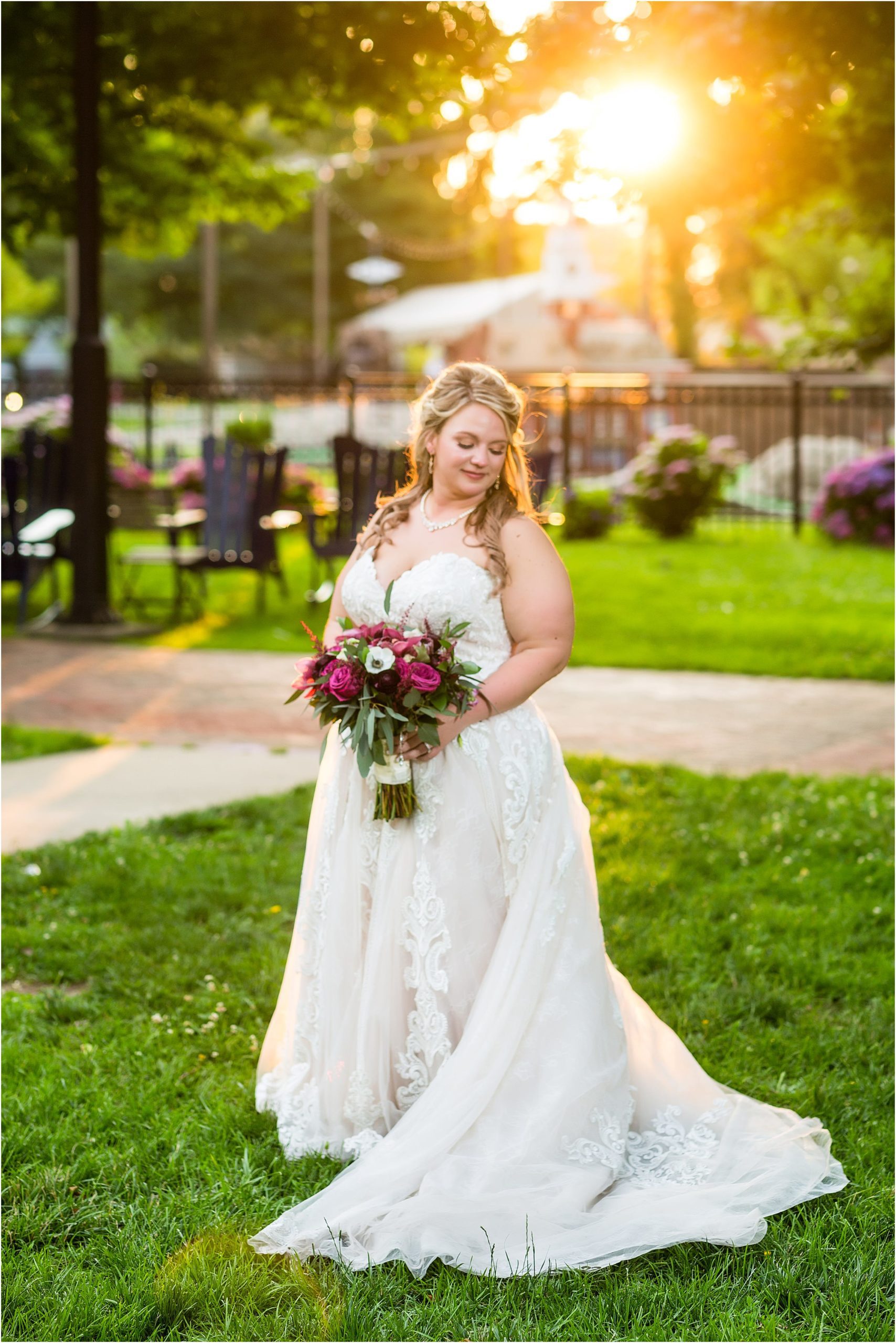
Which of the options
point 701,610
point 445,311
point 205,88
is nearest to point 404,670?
point 701,610

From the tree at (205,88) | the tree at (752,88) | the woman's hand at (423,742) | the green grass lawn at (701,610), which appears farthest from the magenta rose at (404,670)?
the tree at (205,88)

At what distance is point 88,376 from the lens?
37.6ft

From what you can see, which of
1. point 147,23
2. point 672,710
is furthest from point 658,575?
point 147,23

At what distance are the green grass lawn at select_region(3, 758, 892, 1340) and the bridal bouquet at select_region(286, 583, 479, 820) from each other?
1.12 meters

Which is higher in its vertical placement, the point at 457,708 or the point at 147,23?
the point at 147,23

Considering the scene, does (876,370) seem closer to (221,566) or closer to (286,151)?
(221,566)

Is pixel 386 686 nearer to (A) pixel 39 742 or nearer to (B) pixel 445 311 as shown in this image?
(A) pixel 39 742

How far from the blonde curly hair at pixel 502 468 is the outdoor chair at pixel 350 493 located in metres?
8.15

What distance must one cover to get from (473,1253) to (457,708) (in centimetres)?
123

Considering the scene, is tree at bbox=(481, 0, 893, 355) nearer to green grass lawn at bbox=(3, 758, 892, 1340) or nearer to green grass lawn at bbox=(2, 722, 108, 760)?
green grass lawn at bbox=(3, 758, 892, 1340)

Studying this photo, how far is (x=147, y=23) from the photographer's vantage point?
12.3 metres

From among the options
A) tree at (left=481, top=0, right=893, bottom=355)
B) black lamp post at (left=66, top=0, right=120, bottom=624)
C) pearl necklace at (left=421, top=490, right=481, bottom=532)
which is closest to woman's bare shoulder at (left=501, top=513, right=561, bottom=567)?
pearl necklace at (left=421, top=490, right=481, bottom=532)

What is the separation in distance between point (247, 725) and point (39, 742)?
1.23m

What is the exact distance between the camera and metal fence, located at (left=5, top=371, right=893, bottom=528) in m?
20.1
